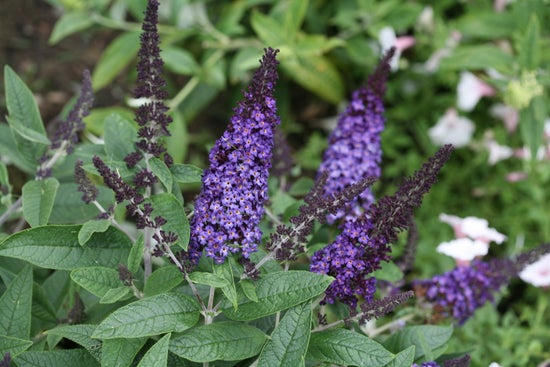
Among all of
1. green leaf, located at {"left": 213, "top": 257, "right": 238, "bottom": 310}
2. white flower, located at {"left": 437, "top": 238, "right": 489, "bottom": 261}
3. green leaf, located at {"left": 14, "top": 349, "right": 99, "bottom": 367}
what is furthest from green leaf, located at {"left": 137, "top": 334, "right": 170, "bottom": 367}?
white flower, located at {"left": 437, "top": 238, "right": 489, "bottom": 261}

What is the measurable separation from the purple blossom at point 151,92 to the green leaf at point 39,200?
0.25m

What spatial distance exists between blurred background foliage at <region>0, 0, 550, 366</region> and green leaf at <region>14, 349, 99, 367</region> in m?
1.32

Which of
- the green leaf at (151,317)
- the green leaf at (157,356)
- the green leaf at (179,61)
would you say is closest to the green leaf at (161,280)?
the green leaf at (151,317)

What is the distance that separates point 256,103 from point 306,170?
192cm

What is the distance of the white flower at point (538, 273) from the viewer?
2.20 metres

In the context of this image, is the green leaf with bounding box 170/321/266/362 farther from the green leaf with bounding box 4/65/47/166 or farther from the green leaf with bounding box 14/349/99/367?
the green leaf with bounding box 4/65/47/166

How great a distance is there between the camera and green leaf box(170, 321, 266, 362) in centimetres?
124

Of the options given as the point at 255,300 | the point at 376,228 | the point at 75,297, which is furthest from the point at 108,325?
the point at 376,228

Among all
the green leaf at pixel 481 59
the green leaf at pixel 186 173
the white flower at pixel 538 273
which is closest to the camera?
the green leaf at pixel 186 173

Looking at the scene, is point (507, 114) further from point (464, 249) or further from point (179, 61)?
point (179, 61)

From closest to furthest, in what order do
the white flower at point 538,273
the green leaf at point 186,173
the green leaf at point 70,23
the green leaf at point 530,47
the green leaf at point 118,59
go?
the green leaf at point 186,173 → the white flower at point 538,273 → the green leaf at point 530,47 → the green leaf at point 70,23 → the green leaf at point 118,59

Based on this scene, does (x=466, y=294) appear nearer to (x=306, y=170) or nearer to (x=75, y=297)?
(x=75, y=297)

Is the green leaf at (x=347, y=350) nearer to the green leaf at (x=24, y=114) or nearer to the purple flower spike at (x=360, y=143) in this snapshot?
the purple flower spike at (x=360, y=143)

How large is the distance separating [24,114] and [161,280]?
700 millimetres
